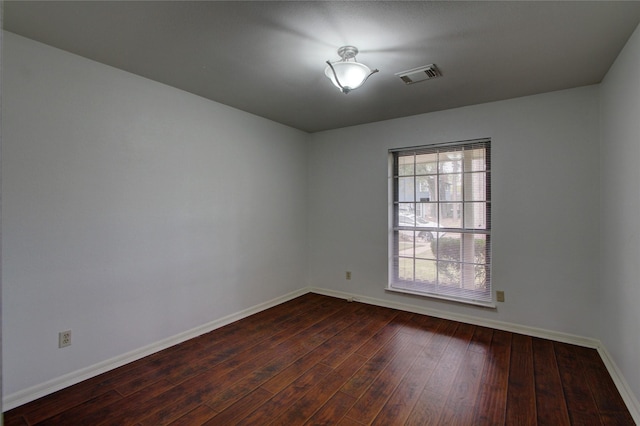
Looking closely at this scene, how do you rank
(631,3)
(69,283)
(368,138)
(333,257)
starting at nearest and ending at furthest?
(631,3), (69,283), (368,138), (333,257)

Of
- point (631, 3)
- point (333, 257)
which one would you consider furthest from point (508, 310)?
point (631, 3)

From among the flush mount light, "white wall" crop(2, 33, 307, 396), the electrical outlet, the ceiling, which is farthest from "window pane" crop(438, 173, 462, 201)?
the electrical outlet

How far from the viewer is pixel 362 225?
462cm

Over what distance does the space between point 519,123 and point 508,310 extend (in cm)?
189

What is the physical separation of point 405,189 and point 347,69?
84.3 inches

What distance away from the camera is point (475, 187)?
387cm

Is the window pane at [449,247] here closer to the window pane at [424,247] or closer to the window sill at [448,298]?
the window pane at [424,247]

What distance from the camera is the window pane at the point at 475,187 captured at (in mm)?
3816

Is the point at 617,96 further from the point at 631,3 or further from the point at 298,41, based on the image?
the point at 298,41

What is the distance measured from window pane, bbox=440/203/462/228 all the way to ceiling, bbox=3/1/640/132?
1.25 meters

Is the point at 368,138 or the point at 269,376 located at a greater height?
the point at 368,138

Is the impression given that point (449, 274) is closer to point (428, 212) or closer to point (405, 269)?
point (405, 269)

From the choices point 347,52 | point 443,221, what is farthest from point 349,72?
point 443,221

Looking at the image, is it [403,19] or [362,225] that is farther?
[362,225]
